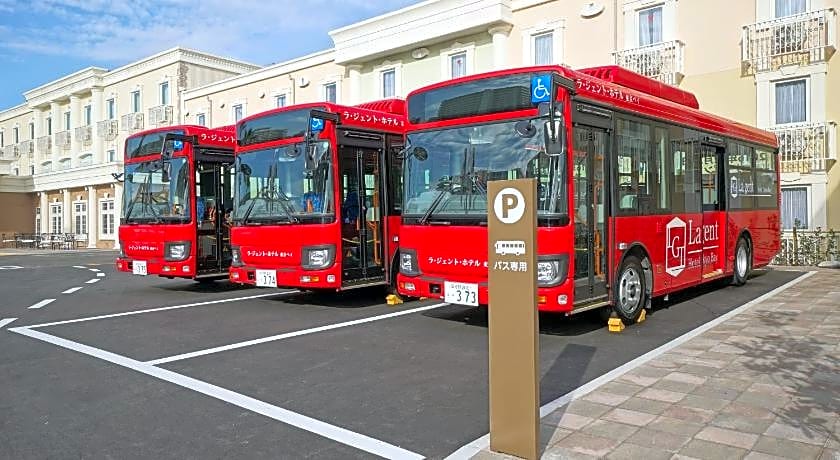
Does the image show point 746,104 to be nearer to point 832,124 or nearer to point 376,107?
point 832,124

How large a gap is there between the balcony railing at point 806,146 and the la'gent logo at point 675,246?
9.32 m

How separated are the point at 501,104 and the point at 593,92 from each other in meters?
1.13

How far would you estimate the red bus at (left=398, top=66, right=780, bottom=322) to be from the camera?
7184 millimetres

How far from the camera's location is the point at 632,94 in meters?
8.59

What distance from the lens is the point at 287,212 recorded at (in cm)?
1012

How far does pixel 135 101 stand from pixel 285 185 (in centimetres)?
3554

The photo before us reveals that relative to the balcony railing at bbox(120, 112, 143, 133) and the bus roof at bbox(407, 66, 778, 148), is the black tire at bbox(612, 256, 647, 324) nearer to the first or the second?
the bus roof at bbox(407, 66, 778, 148)

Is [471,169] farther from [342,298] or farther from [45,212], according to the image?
[45,212]

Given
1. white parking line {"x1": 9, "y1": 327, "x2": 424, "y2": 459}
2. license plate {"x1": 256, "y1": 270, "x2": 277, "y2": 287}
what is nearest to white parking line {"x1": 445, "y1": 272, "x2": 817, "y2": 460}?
white parking line {"x1": 9, "y1": 327, "x2": 424, "y2": 459}

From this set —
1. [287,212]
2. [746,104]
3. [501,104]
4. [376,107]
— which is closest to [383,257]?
[287,212]

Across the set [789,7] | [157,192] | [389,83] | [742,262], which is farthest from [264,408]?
[389,83]

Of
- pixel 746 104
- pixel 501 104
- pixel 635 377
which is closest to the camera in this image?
pixel 635 377

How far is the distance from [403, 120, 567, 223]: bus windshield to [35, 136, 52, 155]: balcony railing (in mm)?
50397

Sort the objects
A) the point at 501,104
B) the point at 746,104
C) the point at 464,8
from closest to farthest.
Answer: the point at 501,104 → the point at 746,104 → the point at 464,8
